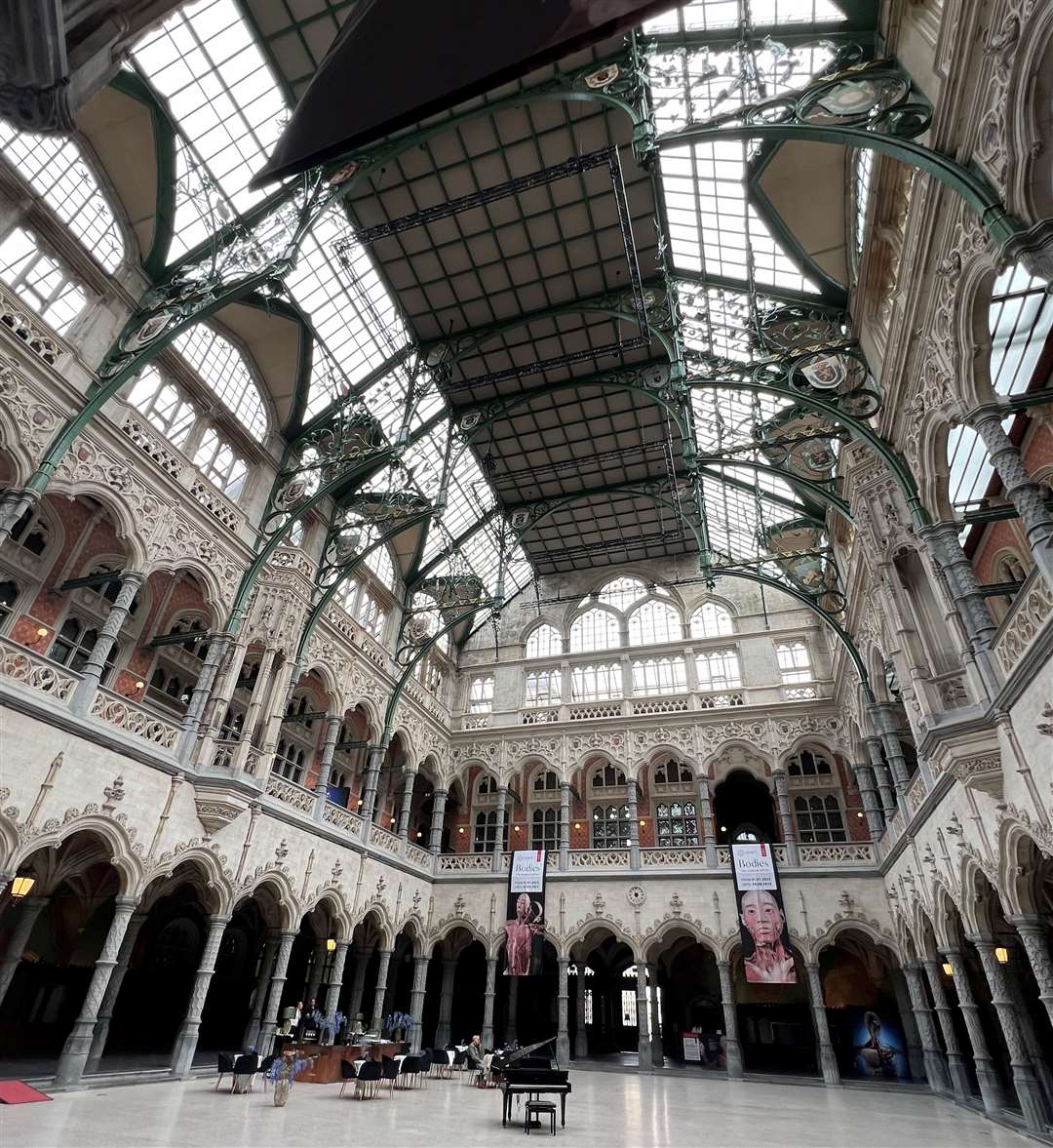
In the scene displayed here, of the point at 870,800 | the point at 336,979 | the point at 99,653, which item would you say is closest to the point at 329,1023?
the point at 336,979

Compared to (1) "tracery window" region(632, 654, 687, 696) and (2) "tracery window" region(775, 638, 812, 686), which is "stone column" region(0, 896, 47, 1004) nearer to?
(1) "tracery window" region(632, 654, 687, 696)

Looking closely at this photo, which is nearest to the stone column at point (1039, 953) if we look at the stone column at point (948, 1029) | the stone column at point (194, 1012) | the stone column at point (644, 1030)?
the stone column at point (948, 1029)

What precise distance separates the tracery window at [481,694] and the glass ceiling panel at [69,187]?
77.8ft

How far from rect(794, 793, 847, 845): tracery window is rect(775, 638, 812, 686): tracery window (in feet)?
16.4

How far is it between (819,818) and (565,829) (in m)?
10.9

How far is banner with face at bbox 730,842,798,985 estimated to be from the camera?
2220 centimetres

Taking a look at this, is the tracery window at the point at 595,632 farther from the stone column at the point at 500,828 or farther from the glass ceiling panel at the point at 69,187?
the glass ceiling panel at the point at 69,187

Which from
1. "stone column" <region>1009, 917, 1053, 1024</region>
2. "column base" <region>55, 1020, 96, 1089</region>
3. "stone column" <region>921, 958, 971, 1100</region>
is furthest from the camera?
"stone column" <region>921, 958, 971, 1100</region>

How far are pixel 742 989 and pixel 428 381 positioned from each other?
28100 mm

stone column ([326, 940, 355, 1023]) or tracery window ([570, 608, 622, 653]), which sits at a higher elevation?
tracery window ([570, 608, 622, 653])

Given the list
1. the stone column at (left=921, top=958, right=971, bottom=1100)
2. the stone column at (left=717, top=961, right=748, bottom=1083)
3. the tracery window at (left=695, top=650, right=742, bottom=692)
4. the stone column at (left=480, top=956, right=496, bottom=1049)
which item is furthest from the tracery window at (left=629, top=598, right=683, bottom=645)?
the stone column at (left=921, top=958, right=971, bottom=1100)

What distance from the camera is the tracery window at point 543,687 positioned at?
32.9m

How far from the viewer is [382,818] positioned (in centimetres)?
2966

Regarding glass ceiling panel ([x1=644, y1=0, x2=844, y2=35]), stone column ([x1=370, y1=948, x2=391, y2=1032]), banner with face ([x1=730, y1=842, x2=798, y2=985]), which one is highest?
glass ceiling panel ([x1=644, y1=0, x2=844, y2=35])
